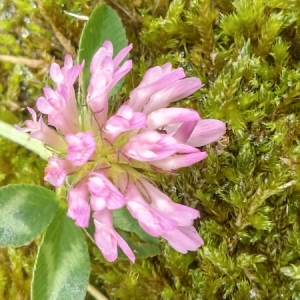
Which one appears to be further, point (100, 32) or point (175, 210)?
point (100, 32)

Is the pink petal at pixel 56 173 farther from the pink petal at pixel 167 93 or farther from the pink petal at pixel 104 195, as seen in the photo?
the pink petal at pixel 167 93

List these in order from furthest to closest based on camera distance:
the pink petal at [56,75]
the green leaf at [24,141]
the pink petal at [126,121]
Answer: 1. the green leaf at [24,141]
2. the pink petal at [56,75]
3. the pink petal at [126,121]

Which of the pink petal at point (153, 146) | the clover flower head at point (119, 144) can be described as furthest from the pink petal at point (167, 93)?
the pink petal at point (153, 146)

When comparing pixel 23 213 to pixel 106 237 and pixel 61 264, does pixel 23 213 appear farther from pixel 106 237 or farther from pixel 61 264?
pixel 106 237

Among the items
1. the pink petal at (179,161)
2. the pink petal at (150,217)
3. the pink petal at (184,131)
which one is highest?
the pink petal at (184,131)

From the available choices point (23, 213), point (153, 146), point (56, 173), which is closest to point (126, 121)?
point (153, 146)

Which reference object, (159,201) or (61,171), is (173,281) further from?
(61,171)

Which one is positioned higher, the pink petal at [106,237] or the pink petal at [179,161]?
the pink petal at [179,161]
